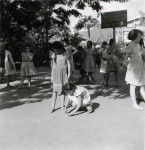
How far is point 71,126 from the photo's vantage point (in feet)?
22.7

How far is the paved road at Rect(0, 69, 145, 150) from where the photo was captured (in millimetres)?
5828

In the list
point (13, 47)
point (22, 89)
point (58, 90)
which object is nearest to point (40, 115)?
point (58, 90)

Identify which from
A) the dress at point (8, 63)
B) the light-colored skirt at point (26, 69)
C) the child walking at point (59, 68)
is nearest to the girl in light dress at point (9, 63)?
the dress at point (8, 63)

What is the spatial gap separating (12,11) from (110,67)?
3.68m

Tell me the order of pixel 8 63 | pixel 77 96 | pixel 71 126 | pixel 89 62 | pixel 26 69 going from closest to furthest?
pixel 71 126 < pixel 77 96 < pixel 26 69 < pixel 8 63 < pixel 89 62

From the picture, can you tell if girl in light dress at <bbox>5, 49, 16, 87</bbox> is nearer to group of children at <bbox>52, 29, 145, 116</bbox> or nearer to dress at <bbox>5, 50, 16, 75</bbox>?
dress at <bbox>5, 50, 16, 75</bbox>

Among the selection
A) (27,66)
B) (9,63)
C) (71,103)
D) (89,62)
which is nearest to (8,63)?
(9,63)

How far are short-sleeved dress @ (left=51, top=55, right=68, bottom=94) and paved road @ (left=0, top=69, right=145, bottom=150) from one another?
0.61 m

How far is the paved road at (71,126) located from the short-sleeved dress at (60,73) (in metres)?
0.61

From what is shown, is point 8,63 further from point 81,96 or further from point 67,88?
point 81,96

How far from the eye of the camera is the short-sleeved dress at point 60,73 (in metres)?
8.02

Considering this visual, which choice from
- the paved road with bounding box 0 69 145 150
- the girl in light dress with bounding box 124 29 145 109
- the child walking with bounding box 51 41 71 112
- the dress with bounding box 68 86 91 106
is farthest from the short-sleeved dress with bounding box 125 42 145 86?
the child walking with bounding box 51 41 71 112

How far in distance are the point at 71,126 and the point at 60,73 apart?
151 cm

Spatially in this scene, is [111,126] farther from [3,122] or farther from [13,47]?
[13,47]
